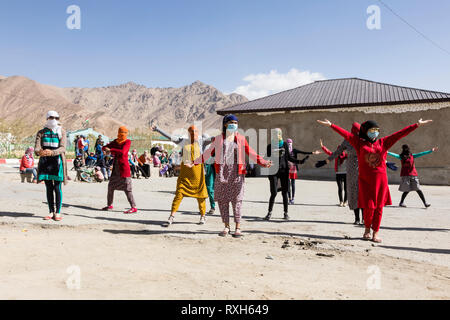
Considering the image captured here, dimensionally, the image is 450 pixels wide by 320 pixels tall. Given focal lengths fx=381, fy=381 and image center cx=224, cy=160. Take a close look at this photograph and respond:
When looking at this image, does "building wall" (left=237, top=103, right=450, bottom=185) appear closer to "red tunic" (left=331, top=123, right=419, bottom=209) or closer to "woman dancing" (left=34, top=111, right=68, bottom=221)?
"red tunic" (left=331, top=123, right=419, bottom=209)

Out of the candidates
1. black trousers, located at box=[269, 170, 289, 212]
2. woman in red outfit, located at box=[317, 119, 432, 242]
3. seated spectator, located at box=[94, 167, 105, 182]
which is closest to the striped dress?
black trousers, located at box=[269, 170, 289, 212]

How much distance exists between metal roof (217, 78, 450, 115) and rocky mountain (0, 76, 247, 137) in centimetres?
10461

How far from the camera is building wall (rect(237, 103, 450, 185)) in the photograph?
1736 cm

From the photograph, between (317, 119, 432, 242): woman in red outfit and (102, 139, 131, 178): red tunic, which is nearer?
(317, 119, 432, 242): woman in red outfit

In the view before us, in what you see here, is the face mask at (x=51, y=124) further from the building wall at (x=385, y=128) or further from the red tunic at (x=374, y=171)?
the building wall at (x=385, y=128)

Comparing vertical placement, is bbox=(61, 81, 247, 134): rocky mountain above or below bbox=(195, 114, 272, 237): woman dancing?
above

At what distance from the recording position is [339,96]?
2045 centimetres

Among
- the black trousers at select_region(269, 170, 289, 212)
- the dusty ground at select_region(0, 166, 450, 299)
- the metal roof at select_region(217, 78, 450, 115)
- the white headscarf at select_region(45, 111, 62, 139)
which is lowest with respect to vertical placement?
the dusty ground at select_region(0, 166, 450, 299)

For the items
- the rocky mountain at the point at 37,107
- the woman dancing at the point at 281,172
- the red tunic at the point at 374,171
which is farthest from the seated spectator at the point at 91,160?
the rocky mountain at the point at 37,107

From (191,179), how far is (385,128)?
563 inches

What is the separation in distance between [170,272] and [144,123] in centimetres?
17397

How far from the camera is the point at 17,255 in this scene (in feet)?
15.4
